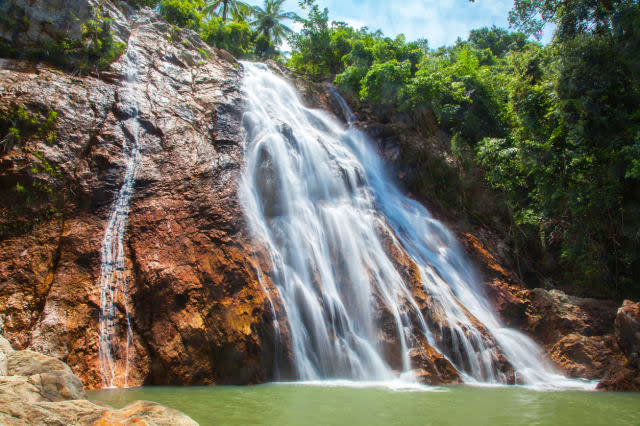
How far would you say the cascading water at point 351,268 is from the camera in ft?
27.6

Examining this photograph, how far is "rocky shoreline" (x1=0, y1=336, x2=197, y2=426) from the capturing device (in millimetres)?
2512

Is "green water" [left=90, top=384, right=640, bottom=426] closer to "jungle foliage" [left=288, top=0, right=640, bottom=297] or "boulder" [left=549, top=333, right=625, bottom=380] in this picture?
"boulder" [left=549, top=333, right=625, bottom=380]

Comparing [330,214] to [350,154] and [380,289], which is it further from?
[350,154]

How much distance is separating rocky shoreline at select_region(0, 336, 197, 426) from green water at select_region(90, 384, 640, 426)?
5.20 ft

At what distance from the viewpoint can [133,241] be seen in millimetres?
8297

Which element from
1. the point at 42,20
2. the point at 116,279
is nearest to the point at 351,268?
the point at 116,279

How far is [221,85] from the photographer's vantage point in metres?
14.4

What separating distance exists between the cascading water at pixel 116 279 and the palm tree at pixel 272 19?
2456cm

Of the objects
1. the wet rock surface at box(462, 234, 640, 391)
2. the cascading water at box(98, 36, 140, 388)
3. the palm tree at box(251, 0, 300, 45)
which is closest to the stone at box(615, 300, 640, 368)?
the wet rock surface at box(462, 234, 640, 391)

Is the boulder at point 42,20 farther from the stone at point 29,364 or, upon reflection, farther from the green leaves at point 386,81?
the green leaves at point 386,81

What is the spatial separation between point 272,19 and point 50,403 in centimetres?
3376

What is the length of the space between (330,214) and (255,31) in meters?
25.1

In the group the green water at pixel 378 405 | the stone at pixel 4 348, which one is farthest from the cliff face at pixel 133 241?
the stone at pixel 4 348

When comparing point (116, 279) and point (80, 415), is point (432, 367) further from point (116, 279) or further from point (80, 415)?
point (80, 415)
